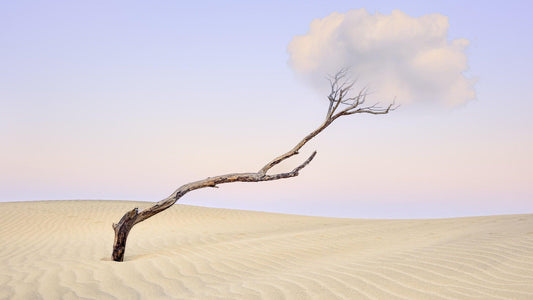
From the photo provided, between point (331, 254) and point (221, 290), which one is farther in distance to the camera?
point (331, 254)

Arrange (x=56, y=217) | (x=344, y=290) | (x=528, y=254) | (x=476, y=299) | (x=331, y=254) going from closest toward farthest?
(x=476, y=299) < (x=344, y=290) < (x=528, y=254) < (x=331, y=254) < (x=56, y=217)

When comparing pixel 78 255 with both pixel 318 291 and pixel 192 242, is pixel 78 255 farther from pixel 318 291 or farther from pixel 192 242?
pixel 318 291

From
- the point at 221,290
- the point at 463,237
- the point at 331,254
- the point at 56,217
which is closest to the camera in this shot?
the point at 221,290

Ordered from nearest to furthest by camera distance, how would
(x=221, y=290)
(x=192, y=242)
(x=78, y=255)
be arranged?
(x=221, y=290) → (x=78, y=255) → (x=192, y=242)

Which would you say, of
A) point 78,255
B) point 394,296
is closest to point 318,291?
point 394,296

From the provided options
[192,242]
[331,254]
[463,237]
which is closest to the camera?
[331,254]

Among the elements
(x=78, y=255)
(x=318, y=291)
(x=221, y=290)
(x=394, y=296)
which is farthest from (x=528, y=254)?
(x=78, y=255)

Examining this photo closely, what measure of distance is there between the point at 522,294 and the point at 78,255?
284 inches

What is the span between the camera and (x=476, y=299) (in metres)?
3.49

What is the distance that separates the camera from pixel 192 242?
30.8 feet

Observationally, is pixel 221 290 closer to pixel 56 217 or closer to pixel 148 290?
pixel 148 290

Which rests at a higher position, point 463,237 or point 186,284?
point 463,237

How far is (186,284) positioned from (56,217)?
1356 cm

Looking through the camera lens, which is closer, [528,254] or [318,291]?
[318,291]
